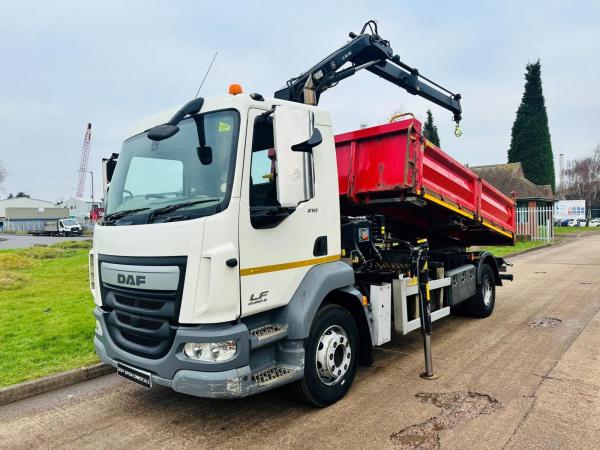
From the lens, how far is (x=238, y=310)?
3316 mm

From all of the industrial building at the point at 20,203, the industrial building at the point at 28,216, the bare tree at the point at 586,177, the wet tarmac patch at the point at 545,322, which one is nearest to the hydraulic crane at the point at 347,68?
the wet tarmac patch at the point at 545,322

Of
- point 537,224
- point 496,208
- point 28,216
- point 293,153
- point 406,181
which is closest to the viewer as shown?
point 293,153

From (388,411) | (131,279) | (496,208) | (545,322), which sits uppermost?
(496,208)

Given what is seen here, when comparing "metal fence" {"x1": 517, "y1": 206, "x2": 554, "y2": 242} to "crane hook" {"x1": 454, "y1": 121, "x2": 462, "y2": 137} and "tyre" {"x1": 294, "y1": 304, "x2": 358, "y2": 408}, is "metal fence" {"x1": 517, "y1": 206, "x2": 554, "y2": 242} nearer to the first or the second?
"crane hook" {"x1": 454, "y1": 121, "x2": 462, "y2": 137}

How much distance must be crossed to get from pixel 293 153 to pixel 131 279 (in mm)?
1611

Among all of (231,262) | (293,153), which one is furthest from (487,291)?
(231,262)

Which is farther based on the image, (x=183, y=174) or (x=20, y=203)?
(x=20, y=203)

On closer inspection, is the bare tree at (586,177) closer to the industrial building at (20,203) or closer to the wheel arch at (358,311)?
the wheel arch at (358,311)

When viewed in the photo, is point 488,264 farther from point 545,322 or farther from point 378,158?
point 378,158

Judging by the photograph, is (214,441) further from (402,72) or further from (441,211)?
(402,72)

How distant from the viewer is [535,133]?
39469 mm

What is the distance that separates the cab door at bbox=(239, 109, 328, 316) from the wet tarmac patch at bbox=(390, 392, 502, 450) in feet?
4.67

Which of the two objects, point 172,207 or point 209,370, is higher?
point 172,207

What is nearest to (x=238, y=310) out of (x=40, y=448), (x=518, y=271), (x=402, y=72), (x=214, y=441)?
(x=214, y=441)
